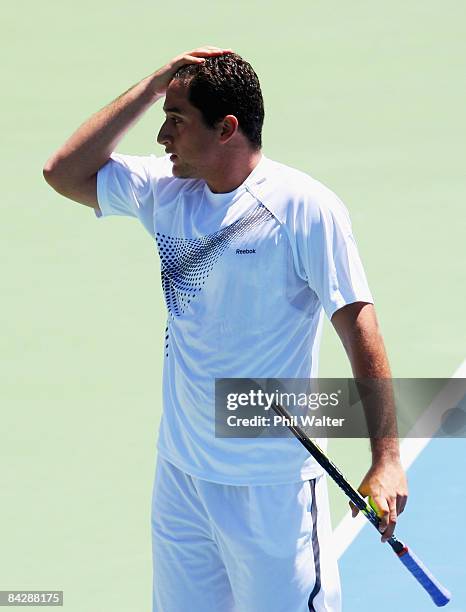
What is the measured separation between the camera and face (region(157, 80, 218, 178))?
5086 mm

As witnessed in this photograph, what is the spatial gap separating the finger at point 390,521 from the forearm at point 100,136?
5.64 feet

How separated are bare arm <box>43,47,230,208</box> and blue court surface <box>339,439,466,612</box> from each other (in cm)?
225

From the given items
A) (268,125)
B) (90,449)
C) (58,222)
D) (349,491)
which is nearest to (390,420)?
(349,491)

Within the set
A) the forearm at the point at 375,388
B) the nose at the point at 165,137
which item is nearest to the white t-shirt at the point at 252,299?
the forearm at the point at 375,388

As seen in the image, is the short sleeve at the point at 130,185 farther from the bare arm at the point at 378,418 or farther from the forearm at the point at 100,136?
the bare arm at the point at 378,418

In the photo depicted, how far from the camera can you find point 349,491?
466cm

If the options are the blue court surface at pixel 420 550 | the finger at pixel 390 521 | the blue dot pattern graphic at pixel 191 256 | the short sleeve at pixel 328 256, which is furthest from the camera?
the blue court surface at pixel 420 550

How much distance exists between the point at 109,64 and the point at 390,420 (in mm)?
8082

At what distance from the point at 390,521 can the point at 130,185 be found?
163 cm

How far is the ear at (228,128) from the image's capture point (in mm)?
5055

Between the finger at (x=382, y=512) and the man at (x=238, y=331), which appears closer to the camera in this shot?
the finger at (x=382, y=512)

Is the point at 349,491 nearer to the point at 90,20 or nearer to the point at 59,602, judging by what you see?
the point at 59,602

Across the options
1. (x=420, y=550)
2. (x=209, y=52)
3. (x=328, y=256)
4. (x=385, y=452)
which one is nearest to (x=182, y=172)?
(x=209, y=52)

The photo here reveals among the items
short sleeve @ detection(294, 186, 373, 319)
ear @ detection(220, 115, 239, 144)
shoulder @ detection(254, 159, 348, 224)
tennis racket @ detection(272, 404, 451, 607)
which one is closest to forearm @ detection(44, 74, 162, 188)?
ear @ detection(220, 115, 239, 144)
